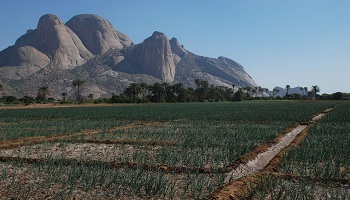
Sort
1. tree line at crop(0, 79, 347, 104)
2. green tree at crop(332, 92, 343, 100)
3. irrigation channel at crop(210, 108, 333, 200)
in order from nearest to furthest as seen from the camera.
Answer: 1. irrigation channel at crop(210, 108, 333, 200)
2. tree line at crop(0, 79, 347, 104)
3. green tree at crop(332, 92, 343, 100)

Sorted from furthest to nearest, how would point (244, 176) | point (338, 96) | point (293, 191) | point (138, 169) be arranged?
1. point (338, 96)
2. point (138, 169)
3. point (244, 176)
4. point (293, 191)

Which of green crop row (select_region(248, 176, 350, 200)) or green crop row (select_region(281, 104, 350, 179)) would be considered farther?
green crop row (select_region(281, 104, 350, 179))

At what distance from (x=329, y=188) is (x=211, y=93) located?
478ft

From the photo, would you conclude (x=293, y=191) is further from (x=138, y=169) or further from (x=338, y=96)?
(x=338, y=96)

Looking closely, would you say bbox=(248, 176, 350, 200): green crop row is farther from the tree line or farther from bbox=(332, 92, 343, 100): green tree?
bbox=(332, 92, 343, 100): green tree

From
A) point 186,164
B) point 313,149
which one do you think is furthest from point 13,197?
point 313,149

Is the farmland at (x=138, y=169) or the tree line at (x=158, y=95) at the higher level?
the tree line at (x=158, y=95)

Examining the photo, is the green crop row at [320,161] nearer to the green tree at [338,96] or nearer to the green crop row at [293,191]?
the green crop row at [293,191]

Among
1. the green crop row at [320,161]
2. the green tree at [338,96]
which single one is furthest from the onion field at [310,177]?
the green tree at [338,96]

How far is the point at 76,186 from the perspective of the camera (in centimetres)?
870

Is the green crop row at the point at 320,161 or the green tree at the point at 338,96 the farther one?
the green tree at the point at 338,96

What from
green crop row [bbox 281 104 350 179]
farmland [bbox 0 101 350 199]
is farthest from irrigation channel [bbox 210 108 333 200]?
green crop row [bbox 281 104 350 179]

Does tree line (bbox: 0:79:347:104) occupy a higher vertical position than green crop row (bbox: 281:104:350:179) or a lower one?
higher

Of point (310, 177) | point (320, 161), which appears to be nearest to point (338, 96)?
point (320, 161)
